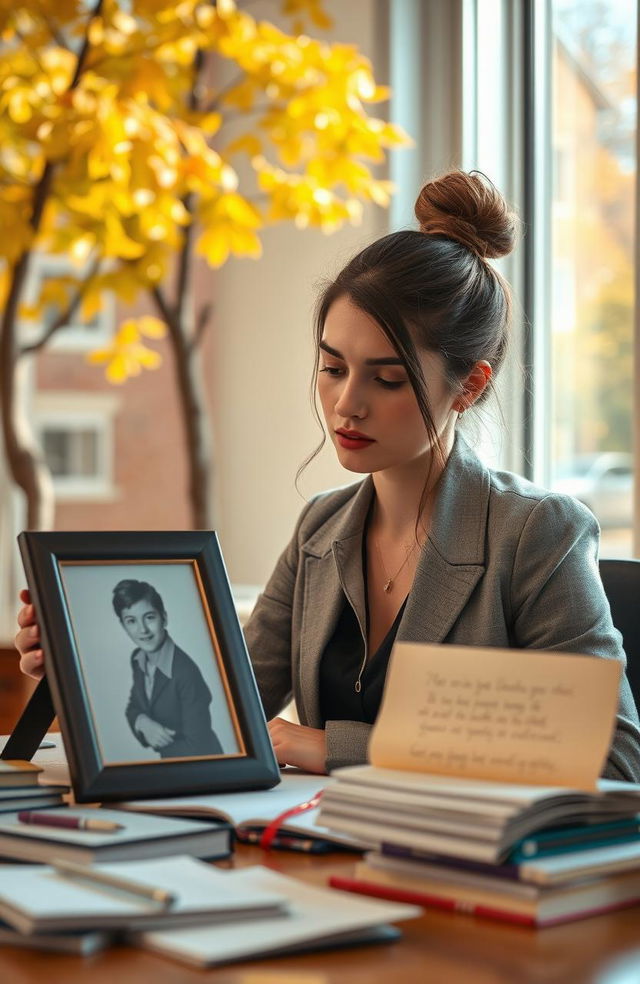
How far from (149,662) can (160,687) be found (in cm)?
3

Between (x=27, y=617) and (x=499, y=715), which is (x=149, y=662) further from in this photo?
(x=499, y=715)

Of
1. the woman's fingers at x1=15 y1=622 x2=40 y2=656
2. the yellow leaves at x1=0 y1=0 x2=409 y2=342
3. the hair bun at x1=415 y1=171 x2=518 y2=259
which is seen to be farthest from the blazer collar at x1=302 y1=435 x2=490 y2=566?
the yellow leaves at x1=0 y1=0 x2=409 y2=342

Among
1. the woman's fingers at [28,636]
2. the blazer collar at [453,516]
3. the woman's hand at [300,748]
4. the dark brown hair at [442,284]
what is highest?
the dark brown hair at [442,284]

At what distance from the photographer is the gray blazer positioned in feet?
4.92

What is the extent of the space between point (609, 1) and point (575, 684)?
83.8 inches

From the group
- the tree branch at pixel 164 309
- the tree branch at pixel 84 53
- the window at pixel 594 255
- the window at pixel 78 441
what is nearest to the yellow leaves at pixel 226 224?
the tree branch at pixel 164 309

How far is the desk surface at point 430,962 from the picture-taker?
84 centimetres

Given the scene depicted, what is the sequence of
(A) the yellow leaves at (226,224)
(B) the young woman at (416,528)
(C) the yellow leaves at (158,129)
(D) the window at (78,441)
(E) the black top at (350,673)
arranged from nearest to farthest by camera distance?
(B) the young woman at (416,528), (E) the black top at (350,673), (C) the yellow leaves at (158,129), (A) the yellow leaves at (226,224), (D) the window at (78,441)

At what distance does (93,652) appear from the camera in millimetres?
1263

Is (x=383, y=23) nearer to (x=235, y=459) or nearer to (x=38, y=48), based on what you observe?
(x=38, y=48)

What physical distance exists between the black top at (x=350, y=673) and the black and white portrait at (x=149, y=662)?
0.37m

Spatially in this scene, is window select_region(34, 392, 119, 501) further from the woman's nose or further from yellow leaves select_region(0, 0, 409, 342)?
the woman's nose

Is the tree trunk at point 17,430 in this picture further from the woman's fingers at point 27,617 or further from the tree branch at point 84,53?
the woman's fingers at point 27,617

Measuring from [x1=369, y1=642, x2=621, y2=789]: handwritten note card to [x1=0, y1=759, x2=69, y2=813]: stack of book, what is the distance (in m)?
0.35
